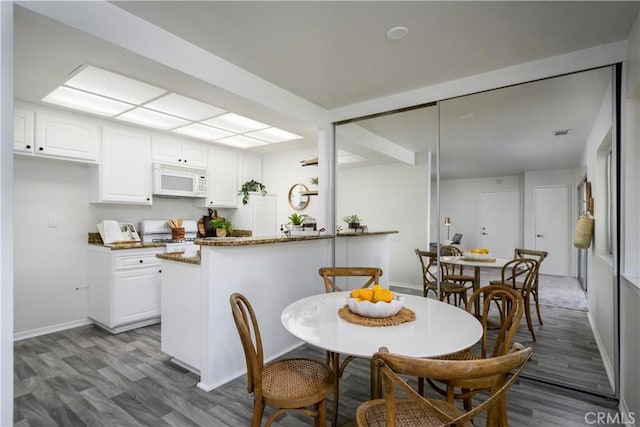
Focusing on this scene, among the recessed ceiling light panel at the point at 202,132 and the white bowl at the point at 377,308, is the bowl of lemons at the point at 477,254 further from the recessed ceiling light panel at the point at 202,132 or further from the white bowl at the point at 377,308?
the recessed ceiling light panel at the point at 202,132

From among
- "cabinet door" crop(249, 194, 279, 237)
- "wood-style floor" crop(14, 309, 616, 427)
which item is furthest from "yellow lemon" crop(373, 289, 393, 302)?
"cabinet door" crop(249, 194, 279, 237)

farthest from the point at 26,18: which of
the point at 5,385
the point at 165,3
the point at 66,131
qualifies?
the point at 66,131

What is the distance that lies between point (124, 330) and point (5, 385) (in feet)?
7.22

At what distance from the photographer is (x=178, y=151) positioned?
4312mm

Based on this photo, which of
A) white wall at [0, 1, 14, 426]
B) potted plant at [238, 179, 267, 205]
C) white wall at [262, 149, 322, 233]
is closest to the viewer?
white wall at [0, 1, 14, 426]

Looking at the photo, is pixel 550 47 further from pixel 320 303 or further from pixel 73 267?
pixel 73 267

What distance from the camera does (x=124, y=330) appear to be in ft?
11.3

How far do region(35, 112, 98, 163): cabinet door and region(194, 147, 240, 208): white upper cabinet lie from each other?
4.89ft

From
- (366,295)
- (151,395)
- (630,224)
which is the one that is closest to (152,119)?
(151,395)

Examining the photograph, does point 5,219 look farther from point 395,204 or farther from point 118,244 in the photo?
point 395,204

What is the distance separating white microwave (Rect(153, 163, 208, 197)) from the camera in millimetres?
4023

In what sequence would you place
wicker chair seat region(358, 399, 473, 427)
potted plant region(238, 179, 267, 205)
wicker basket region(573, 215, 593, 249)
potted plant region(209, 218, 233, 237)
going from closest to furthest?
wicker chair seat region(358, 399, 473, 427)
wicker basket region(573, 215, 593, 249)
potted plant region(209, 218, 233, 237)
potted plant region(238, 179, 267, 205)

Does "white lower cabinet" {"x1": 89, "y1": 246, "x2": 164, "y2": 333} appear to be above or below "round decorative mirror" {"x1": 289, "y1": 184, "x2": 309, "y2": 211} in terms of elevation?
below

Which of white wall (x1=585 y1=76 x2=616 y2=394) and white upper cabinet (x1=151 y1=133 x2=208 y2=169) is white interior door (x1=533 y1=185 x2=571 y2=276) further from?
white upper cabinet (x1=151 y1=133 x2=208 y2=169)
